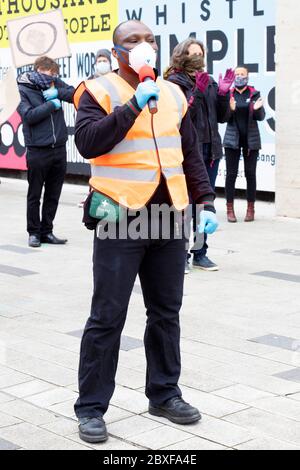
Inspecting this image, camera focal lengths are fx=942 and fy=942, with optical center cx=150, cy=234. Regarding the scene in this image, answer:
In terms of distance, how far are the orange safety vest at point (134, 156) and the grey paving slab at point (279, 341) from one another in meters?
1.86

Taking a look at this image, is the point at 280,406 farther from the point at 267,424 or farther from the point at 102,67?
the point at 102,67

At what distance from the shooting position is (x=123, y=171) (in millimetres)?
4203

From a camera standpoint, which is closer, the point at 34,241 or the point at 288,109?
the point at 34,241

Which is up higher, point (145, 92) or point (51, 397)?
point (145, 92)

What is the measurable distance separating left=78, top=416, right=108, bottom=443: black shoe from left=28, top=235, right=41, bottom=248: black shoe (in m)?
5.32

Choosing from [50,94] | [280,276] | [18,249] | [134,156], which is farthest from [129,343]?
[50,94]

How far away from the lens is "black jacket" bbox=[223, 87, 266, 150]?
10719 mm

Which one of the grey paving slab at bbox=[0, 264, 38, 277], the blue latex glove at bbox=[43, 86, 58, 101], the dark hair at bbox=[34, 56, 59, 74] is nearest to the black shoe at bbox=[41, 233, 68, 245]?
the grey paving slab at bbox=[0, 264, 38, 277]

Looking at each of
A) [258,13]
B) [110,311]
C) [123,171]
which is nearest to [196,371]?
[110,311]

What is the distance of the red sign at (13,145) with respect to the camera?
51.4 ft

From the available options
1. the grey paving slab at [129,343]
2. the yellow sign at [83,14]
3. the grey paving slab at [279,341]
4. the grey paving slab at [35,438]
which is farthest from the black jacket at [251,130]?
the grey paving slab at [35,438]

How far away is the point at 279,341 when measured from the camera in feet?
19.4

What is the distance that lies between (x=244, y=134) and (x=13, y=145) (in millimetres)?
6078

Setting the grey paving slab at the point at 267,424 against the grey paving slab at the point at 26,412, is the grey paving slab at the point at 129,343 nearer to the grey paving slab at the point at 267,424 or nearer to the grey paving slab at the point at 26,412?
the grey paving slab at the point at 26,412
